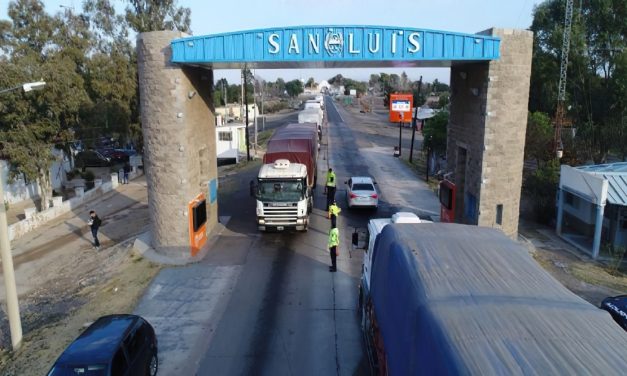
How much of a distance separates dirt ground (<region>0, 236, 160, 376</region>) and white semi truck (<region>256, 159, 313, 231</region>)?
4.70 meters

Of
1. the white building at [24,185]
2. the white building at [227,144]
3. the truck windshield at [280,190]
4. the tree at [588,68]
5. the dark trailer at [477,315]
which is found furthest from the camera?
the white building at [227,144]

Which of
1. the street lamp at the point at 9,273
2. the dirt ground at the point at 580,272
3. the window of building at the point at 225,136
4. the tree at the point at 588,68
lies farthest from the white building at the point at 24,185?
the tree at the point at 588,68

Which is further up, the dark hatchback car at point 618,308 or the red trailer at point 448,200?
the red trailer at point 448,200

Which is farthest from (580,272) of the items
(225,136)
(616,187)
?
(225,136)

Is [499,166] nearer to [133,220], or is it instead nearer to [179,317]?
[179,317]

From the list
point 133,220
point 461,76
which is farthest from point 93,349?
point 133,220

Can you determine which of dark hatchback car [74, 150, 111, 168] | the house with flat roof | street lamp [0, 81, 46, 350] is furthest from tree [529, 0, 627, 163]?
dark hatchback car [74, 150, 111, 168]

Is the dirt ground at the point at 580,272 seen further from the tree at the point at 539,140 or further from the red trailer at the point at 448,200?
the tree at the point at 539,140

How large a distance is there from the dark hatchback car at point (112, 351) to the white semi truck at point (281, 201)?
29.6 feet

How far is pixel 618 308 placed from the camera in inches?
518

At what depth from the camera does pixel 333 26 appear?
1791 cm

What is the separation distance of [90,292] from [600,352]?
619 inches

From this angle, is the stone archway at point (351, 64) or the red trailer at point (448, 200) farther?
the red trailer at point (448, 200)

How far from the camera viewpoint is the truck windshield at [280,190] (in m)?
20.0
